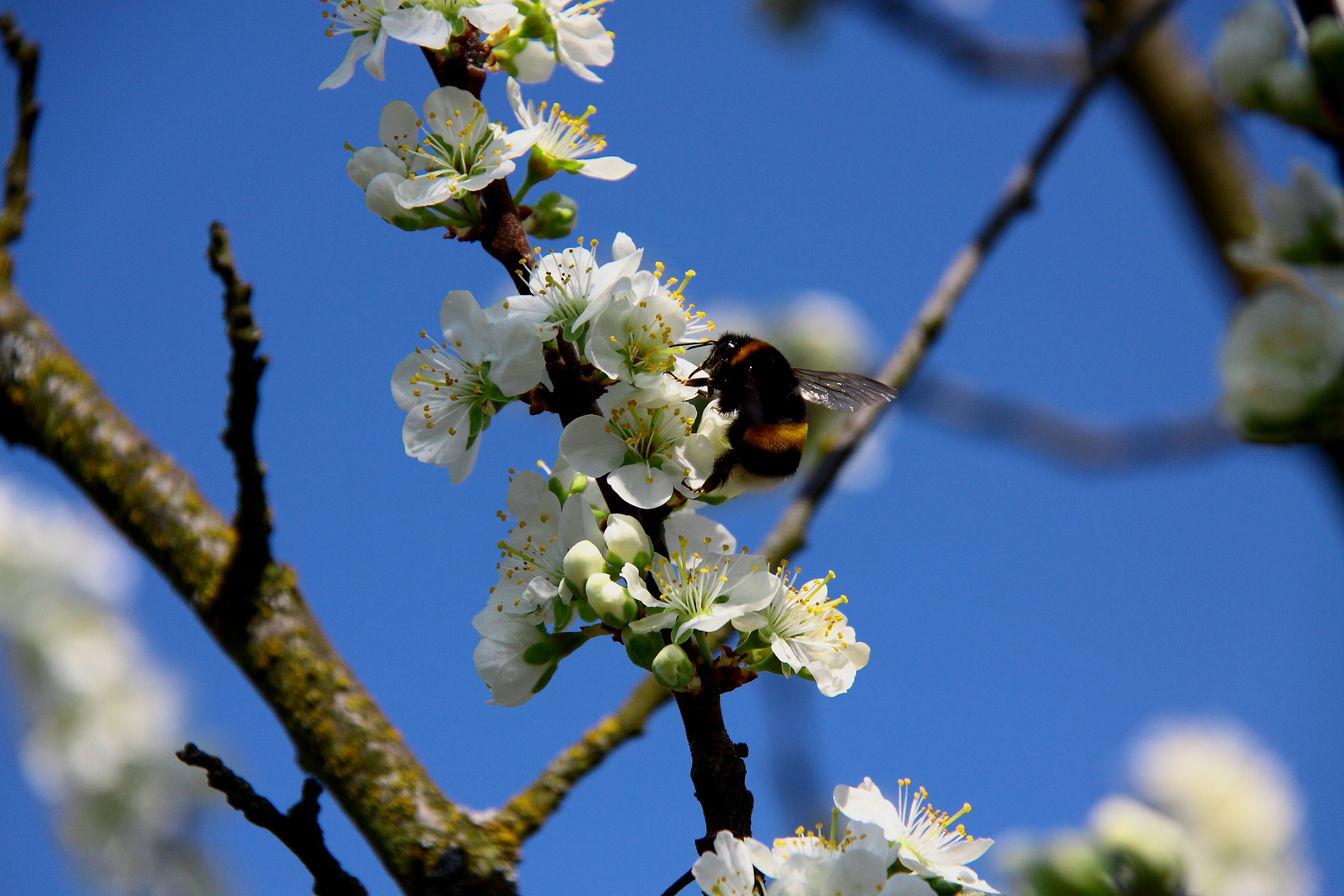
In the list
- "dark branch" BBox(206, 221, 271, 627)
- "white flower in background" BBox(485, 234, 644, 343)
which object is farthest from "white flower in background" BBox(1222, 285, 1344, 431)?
"dark branch" BBox(206, 221, 271, 627)

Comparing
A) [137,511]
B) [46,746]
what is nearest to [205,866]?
[46,746]

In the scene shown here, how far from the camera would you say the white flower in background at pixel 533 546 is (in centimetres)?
136

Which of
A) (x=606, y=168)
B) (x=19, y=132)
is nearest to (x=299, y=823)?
(x=606, y=168)

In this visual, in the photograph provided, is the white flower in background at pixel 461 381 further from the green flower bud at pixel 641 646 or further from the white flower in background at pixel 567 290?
the green flower bud at pixel 641 646

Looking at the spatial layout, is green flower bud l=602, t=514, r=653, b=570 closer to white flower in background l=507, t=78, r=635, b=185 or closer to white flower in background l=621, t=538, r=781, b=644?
white flower in background l=621, t=538, r=781, b=644

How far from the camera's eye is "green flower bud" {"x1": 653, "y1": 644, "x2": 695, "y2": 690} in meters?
1.19

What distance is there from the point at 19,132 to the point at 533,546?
2.34 meters

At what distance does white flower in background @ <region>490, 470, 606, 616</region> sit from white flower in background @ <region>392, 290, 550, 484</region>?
13 centimetres

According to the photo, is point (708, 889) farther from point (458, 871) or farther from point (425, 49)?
point (425, 49)

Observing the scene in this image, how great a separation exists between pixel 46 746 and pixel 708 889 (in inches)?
361

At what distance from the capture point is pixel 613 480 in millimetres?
1287

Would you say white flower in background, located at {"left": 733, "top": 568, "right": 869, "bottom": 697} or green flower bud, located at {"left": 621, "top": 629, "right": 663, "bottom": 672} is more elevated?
white flower in background, located at {"left": 733, "top": 568, "right": 869, "bottom": 697}

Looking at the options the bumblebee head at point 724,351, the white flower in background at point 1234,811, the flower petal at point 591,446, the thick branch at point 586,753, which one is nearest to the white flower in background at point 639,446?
the flower petal at point 591,446

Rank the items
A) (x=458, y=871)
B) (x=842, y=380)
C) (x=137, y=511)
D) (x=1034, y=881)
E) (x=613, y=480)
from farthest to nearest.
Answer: (x=137, y=511), (x=842, y=380), (x=458, y=871), (x=613, y=480), (x=1034, y=881)
